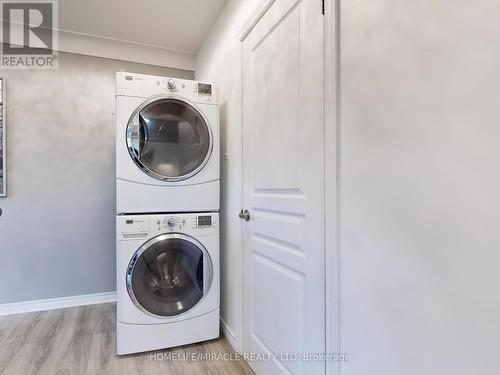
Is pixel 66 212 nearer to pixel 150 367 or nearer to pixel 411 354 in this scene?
pixel 150 367

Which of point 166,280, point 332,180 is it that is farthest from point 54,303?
point 332,180

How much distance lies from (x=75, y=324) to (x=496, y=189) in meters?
2.71

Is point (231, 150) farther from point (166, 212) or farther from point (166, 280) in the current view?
point (166, 280)

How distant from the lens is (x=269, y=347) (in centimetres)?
151

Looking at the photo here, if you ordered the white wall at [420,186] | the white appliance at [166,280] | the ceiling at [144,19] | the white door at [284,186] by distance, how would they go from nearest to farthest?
the white wall at [420,186]
the white door at [284,186]
the white appliance at [166,280]
the ceiling at [144,19]

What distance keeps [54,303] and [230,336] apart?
1676mm

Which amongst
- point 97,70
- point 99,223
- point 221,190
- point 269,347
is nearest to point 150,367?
point 269,347

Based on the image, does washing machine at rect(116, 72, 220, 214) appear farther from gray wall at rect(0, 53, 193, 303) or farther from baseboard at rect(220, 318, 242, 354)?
gray wall at rect(0, 53, 193, 303)

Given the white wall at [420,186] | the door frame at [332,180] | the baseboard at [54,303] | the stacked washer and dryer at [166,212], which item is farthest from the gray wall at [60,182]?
the white wall at [420,186]

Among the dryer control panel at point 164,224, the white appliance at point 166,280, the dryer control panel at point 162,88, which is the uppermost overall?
the dryer control panel at point 162,88

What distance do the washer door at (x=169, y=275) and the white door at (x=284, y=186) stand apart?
37 centimetres

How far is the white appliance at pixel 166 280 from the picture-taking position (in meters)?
1.80

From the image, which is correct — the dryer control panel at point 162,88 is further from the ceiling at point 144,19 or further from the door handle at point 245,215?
the door handle at point 245,215

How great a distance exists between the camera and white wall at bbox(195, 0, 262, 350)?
1.88m
